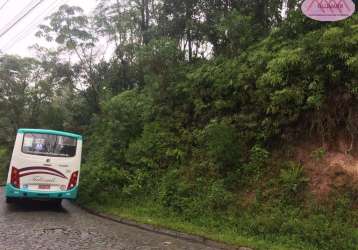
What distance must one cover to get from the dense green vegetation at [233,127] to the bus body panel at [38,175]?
69.6 inches

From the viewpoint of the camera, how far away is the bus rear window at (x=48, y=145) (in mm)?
13172

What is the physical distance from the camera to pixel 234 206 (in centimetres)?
1082

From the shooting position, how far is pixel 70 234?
32.3ft

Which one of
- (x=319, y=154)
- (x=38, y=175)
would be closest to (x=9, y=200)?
(x=38, y=175)

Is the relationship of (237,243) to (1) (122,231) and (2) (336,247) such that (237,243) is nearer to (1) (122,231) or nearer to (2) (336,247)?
(2) (336,247)

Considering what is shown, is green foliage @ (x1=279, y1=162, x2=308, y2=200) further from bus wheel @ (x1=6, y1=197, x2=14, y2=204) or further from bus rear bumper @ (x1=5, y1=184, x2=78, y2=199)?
bus wheel @ (x1=6, y1=197, x2=14, y2=204)

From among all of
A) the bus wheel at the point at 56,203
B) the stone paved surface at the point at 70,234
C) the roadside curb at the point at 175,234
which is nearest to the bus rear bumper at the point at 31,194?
the stone paved surface at the point at 70,234

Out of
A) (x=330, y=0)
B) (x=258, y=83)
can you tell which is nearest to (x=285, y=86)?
(x=258, y=83)

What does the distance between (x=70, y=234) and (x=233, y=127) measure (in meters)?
5.59

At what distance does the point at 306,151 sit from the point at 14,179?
8805mm

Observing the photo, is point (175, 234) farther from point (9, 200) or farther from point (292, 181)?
point (9, 200)

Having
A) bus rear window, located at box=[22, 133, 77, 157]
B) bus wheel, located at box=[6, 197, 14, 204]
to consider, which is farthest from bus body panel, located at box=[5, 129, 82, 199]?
bus wheel, located at box=[6, 197, 14, 204]

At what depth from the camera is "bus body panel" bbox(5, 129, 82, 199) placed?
42.4 feet

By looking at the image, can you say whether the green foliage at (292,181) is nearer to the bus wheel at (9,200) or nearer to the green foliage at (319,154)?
the green foliage at (319,154)
